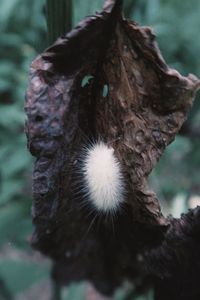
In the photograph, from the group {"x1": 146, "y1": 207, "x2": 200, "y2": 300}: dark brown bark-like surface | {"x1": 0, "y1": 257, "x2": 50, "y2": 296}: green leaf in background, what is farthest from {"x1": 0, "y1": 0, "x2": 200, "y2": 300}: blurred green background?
{"x1": 146, "y1": 207, "x2": 200, "y2": 300}: dark brown bark-like surface

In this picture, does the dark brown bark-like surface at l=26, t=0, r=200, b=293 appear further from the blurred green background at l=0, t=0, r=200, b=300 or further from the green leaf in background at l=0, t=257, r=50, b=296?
the green leaf in background at l=0, t=257, r=50, b=296

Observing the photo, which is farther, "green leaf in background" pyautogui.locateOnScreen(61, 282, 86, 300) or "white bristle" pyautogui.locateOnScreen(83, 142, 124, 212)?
"green leaf in background" pyautogui.locateOnScreen(61, 282, 86, 300)

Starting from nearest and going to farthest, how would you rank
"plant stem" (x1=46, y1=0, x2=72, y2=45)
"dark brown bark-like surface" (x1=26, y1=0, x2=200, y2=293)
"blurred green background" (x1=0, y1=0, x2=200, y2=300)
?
"dark brown bark-like surface" (x1=26, y1=0, x2=200, y2=293) → "plant stem" (x1=46, y1=0, x2=72, y2=45) → "blurred green background" (x1=0, y1=0, x2=200, y2=300)

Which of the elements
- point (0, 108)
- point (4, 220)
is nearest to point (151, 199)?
point (4, 220)

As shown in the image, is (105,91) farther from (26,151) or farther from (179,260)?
(26,151)

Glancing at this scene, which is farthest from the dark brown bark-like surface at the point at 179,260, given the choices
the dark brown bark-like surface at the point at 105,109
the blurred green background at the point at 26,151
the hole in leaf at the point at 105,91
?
the blurred green background at the point at 26,151

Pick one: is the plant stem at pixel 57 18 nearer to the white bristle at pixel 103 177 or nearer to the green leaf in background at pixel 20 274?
the white bristle at pixel 103 177

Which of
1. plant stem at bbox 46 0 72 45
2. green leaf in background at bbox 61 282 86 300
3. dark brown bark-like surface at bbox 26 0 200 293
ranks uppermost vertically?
plant stem at bbox 46 0 72 45

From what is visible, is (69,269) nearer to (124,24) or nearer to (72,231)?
(72,231)
